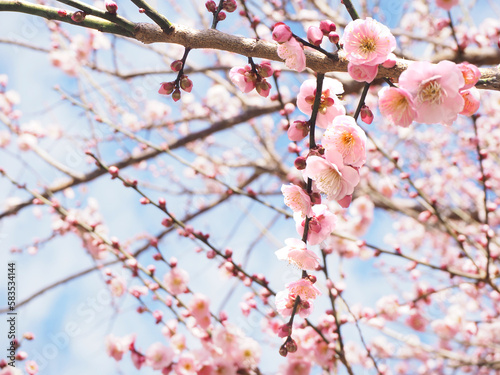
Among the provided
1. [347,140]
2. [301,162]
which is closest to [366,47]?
[347,140]

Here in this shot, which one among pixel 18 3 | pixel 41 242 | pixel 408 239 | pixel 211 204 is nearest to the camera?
pixel 18 3

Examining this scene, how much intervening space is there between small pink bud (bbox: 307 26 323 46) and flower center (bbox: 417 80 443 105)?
1.01 ft

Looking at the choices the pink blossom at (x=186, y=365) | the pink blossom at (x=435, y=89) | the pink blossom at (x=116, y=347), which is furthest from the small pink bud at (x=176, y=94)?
the pink blossom at (x=116, y=347)

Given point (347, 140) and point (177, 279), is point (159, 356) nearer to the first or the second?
point (177, 279)

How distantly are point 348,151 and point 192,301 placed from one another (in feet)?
5.93

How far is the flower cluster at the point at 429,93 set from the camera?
2.97 feet

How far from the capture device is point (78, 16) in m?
0.92

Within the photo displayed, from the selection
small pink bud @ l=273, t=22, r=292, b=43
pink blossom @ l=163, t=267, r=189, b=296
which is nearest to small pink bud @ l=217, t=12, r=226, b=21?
small pink bud @ l=273, t=22, r=292, b=43

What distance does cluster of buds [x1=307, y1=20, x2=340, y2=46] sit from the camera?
998 mm

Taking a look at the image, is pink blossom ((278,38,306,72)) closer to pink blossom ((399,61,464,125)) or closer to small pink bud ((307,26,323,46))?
small pink bud ((307,26,323,46))

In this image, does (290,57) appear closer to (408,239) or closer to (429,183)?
(429,183)

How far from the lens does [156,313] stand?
7.06 feet

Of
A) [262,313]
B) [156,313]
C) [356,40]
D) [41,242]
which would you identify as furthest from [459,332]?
[41,242]

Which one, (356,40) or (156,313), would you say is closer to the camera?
(356,40)
